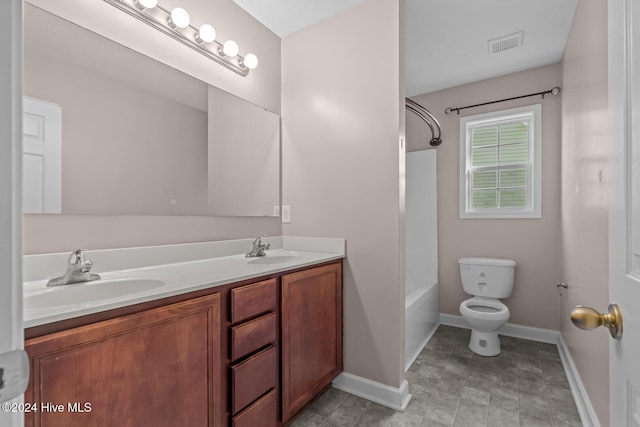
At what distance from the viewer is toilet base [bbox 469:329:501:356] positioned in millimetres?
2381

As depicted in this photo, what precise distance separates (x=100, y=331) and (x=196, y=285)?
0.30 m

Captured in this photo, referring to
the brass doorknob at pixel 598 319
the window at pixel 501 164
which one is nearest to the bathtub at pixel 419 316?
the window at pixel 501 164

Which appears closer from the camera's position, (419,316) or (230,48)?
(230,48)

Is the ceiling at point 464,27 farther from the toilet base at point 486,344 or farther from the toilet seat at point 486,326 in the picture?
the toilet base at point 486,344

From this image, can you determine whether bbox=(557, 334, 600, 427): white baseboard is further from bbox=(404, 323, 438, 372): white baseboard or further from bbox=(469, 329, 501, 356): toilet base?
bbox=(404, 323, 438, 372): white baseboard

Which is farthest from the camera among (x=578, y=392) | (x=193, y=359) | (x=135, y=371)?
(x=578, y=392)

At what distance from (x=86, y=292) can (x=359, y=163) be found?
152 cm

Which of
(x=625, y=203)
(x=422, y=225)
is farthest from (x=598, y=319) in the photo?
(x=422, y=225)

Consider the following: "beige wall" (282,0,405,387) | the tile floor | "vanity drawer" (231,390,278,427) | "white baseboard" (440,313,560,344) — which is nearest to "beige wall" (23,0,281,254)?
"beige wall" (282,0,405,387)


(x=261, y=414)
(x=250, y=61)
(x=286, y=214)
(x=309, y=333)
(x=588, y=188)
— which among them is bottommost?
(x=261, y=414)

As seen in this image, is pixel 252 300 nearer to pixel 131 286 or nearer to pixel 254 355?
pixel 254 355

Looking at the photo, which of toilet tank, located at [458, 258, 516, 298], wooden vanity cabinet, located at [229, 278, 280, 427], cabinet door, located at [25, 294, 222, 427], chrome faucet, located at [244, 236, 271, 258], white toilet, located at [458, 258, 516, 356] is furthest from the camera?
toilet tank, located at [458, 258, 516, 298]

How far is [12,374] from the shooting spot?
0.34 meters

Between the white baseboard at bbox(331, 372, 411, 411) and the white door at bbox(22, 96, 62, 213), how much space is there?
181cm
